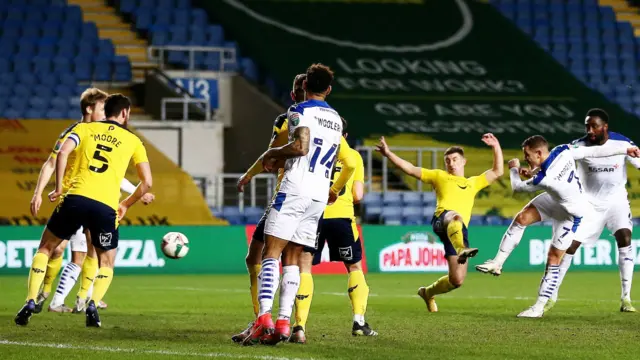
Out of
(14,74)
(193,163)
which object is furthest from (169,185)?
(14,74)

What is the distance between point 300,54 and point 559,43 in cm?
822

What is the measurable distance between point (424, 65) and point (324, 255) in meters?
11.5

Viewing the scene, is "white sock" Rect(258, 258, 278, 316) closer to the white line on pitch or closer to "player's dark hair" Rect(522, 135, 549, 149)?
the white line on pitch

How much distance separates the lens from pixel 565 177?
40.9ft

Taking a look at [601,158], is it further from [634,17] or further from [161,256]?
[634,17]

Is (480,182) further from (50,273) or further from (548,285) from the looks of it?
(50,273)

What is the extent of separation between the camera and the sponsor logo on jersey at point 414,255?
23984 mm

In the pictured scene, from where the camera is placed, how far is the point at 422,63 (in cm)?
3312

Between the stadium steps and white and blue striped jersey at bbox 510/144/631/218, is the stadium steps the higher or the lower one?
the higher one

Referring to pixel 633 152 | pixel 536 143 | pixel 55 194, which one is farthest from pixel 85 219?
pixel 633 152

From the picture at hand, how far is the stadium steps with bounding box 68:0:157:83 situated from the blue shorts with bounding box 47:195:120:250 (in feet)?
66.4

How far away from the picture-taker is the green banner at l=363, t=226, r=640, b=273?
78.6 feet

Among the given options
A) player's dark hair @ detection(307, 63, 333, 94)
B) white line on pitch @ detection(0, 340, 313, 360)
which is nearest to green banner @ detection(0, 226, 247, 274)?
white line on pitch @ detection(0, 340, 313, 360)

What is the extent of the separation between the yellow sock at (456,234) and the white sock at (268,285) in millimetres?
4198
